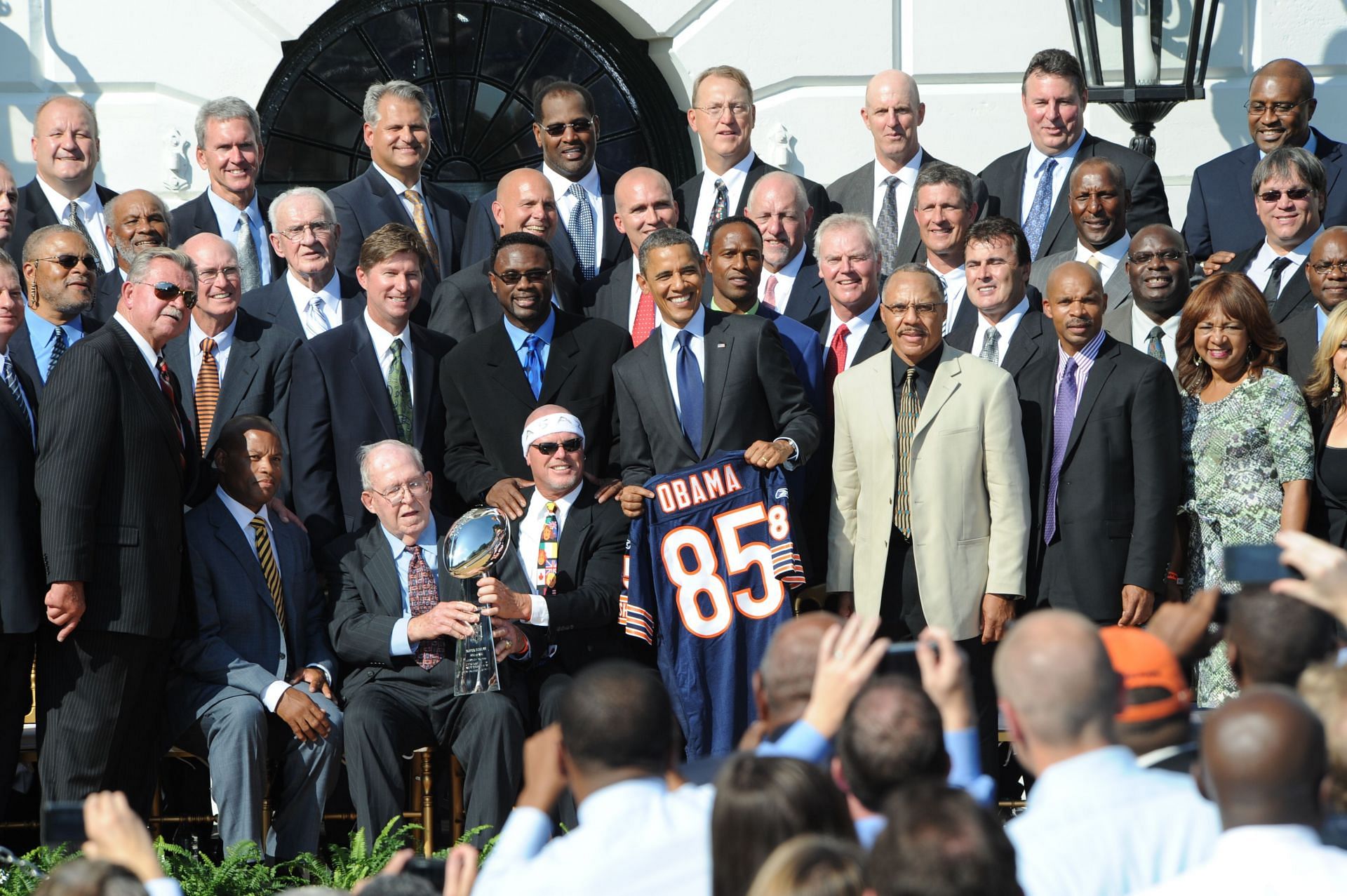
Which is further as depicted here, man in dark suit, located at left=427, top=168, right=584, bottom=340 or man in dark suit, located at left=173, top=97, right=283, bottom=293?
man in dark suit, located at left=173, top=97, right=283, bottom=293

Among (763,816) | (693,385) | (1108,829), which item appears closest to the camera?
(763,816)

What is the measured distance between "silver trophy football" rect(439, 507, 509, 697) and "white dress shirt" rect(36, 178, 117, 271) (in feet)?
8.61

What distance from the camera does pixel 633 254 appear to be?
8.19 metres

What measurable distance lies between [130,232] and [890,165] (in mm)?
3473

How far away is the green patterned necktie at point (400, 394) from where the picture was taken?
7.52 meters

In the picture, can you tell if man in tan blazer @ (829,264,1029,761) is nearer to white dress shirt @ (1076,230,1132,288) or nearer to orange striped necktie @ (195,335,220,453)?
white dress shirt @ (1076,230,1132,288)

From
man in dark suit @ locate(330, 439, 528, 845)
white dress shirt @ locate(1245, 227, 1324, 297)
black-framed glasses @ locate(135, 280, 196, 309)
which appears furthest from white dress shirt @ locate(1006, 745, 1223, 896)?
white dress shirt @ locate(1245, 227, 1324, 297)

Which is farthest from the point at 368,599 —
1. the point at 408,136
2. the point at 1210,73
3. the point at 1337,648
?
the point at 1210,73

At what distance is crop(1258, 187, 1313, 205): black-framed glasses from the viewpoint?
7.72 metres

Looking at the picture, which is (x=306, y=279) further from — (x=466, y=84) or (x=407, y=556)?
(x=466, y=84)

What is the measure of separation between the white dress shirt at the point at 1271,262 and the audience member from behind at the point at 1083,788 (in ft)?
14.9

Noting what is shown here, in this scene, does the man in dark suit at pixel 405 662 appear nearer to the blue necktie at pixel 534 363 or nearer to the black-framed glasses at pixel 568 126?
the blue necktie at pixel 534 363

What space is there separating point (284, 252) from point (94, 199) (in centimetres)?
119

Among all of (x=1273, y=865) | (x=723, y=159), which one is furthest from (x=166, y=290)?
(x=1273, y=865)
